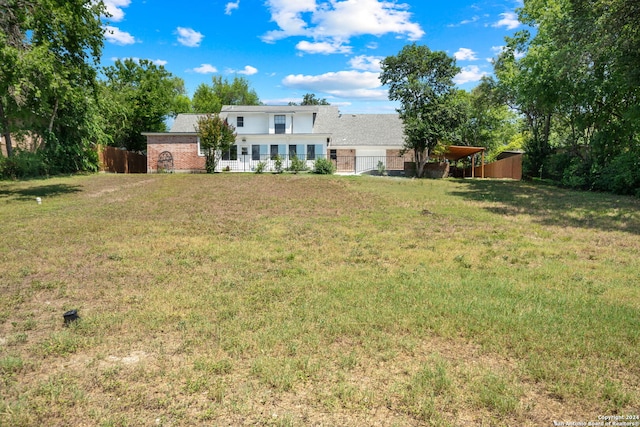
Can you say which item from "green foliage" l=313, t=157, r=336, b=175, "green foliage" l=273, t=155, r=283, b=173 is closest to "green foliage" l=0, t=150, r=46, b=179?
"green foliage" l=273, t=155, r=283, b=173

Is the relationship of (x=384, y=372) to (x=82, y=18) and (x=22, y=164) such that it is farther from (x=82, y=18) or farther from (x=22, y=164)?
(x=22, y=164)

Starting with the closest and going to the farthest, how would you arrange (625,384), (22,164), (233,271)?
(625,384) < (233,271) < (22,164)

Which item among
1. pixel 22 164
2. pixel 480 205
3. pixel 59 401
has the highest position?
pixel 22 164

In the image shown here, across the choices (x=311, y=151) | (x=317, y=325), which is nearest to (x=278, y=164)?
(x=311, y=151)

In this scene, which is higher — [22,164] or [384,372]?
[22,164]

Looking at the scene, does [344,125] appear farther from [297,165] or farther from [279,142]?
[297,165]

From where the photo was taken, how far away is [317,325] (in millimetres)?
3918

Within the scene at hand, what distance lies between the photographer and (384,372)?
10.3 feet

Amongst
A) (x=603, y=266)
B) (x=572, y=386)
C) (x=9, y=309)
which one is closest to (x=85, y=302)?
(x=9, y=309)

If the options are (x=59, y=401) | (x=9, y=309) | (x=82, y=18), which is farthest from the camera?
(x=82, y=18)

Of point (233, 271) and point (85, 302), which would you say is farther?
point (233, 271)

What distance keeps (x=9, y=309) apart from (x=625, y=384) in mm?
5972

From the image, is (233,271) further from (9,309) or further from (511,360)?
(511,360)

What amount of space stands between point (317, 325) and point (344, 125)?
3260 cm
